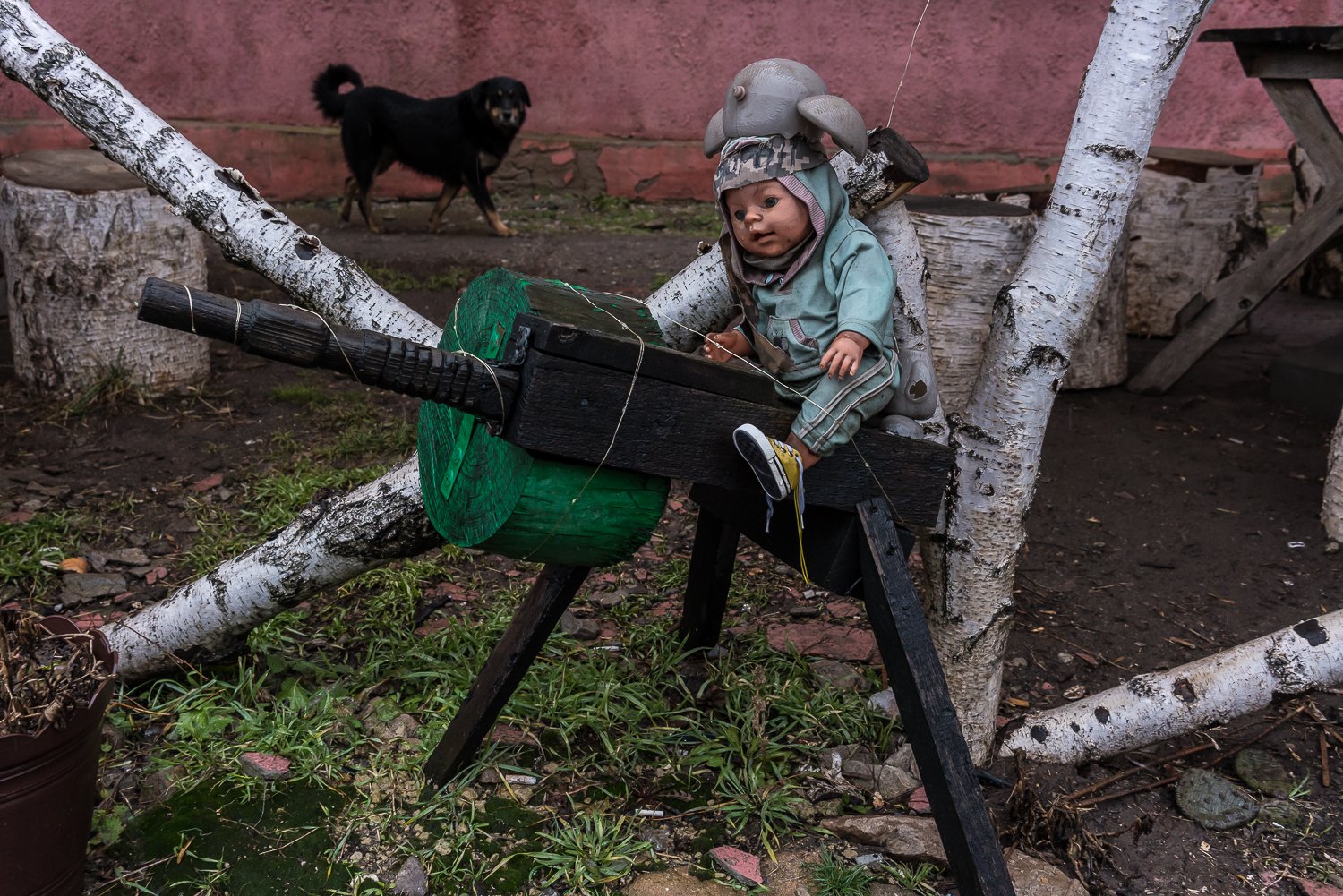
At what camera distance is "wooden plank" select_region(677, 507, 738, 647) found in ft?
9.62

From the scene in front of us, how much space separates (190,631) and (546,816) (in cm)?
114

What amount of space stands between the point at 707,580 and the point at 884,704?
58cm

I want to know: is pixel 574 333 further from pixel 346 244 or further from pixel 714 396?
pixel 346 244

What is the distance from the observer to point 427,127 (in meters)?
7.34

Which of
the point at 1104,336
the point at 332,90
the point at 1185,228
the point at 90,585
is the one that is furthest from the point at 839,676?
the point at 332,90

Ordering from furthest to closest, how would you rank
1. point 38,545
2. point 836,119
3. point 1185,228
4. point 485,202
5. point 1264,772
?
1. point 485,202
2. point 1185,228
3. point 38,545
4. point 1264,772
5. point 836,119

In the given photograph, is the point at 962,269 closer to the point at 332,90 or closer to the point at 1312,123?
the point at 1312,123

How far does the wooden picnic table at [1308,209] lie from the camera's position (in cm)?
475

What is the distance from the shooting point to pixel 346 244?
281 inches

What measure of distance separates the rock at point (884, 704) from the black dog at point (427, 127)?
17.4 feet

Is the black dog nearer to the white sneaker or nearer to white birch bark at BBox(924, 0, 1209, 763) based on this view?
white birch bark at BBox(924, 0, 1209, 763)

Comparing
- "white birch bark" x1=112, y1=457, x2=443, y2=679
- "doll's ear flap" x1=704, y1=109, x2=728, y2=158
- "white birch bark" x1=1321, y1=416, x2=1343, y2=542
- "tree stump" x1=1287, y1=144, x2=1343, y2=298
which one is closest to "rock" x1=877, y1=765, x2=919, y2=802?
"white birch bark" x1=112, y1=457, x2=443, y2=679

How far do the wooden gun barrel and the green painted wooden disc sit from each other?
0.47 ft

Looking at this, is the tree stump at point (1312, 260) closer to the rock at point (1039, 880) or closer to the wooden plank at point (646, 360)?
the rock at point (1039, 880)
